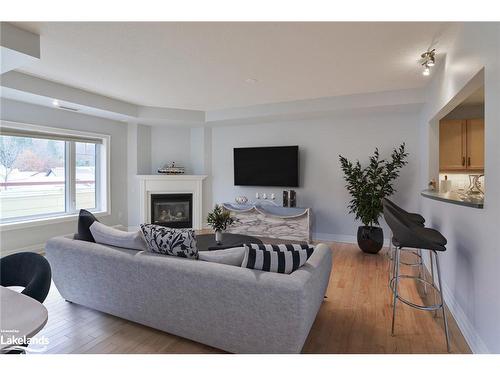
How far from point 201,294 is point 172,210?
4.49m

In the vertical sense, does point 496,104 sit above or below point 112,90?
below

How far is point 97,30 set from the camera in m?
2.38

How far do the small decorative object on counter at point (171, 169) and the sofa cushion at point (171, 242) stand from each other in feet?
12.8

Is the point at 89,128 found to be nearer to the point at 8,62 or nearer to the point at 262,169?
the point at 8,62

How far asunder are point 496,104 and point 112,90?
4519mm

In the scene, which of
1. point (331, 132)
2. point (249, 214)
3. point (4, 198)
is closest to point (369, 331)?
point (249, 214)

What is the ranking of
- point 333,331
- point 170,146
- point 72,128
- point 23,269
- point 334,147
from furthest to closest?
1. point 170,146
2. point 334,147
3. point 72,128
4. point 333,331
5. point 23,269

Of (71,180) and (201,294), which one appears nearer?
(201,294)

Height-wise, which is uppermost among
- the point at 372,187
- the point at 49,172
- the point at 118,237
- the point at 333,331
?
the point at 49,172

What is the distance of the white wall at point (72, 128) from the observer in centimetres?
396

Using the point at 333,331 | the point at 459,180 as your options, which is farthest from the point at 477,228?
the point at 459,180

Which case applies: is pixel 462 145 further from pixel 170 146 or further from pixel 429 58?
pixel 170 146

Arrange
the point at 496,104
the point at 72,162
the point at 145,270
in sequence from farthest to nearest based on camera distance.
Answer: the point at 72,162
the point at 145,270
the point at 496,104

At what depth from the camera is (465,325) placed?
209cm
